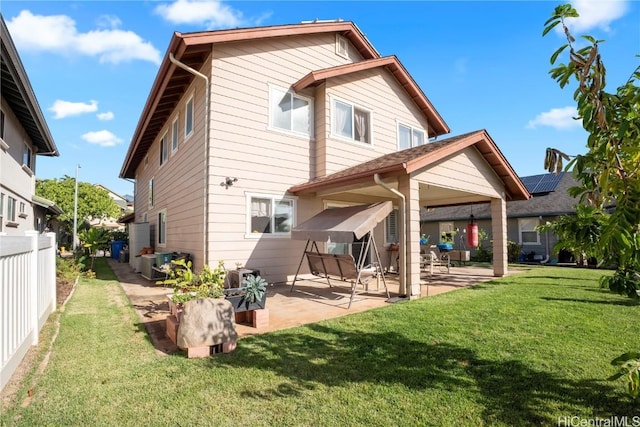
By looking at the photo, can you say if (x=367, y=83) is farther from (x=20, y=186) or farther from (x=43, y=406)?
(x=20, y=186)

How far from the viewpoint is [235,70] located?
30.5ft

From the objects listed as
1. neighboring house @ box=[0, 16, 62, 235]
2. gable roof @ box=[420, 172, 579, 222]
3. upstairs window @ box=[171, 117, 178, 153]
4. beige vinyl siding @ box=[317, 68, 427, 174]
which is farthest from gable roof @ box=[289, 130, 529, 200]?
gable roof @ box=[420, 172, 579, 222]

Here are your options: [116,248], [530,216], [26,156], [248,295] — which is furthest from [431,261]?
[116,248]

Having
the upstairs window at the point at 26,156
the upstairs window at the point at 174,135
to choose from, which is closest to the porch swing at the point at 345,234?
the upstairs window at the point at 174,135

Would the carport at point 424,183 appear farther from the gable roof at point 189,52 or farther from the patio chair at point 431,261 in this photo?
the gable roof at point 189,52

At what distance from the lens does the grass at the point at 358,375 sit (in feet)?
9.39

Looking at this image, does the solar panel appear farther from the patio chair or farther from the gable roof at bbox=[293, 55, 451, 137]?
the patio chair

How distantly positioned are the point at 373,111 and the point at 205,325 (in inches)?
395

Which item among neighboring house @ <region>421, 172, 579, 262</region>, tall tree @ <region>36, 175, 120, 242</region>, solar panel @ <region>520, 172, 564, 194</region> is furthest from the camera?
tall tree @ <region>36, 175, 120, 242</region>

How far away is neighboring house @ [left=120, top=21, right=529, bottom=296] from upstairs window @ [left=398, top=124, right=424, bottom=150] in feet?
0.82

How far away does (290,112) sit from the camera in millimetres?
10484

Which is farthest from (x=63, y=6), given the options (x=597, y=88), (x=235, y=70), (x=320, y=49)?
(x=597, y=88)

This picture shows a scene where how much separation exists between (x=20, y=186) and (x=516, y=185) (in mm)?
18334

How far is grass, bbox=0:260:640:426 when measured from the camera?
2.86 meters
